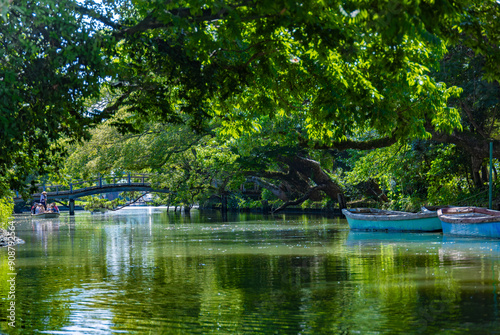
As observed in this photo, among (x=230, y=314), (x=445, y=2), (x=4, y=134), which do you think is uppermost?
(x=445, y=2)

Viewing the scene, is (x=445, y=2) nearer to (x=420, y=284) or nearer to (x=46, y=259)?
(x=420, y=284)

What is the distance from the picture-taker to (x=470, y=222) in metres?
22.0

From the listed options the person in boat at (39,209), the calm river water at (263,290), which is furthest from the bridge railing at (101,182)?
the calm river water at (263,290)

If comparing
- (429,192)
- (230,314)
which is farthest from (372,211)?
(230,314)

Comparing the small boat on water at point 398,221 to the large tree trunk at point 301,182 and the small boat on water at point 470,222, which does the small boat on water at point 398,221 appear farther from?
the large tree trunk at point 301,182

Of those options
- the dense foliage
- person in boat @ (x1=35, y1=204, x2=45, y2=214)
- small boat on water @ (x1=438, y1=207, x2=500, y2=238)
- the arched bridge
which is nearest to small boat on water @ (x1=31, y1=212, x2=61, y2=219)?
person in boat @ (x1=35, y1=204, x2=45, y2=214)

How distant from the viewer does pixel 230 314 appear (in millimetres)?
9164

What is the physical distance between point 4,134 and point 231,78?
13.5 ft

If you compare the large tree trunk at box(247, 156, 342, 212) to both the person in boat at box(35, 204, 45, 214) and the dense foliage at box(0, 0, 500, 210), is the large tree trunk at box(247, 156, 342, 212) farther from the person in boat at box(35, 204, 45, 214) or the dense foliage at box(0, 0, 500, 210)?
the dense foliage at box(0, 0, 500, 210)

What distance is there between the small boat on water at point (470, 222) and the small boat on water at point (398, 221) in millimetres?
755

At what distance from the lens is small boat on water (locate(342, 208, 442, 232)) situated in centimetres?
2538

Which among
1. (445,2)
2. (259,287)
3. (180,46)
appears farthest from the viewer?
(259,287)

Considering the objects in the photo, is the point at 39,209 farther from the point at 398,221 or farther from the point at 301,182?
the point at 398,221

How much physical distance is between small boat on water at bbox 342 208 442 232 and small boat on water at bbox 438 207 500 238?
0.76 metres
